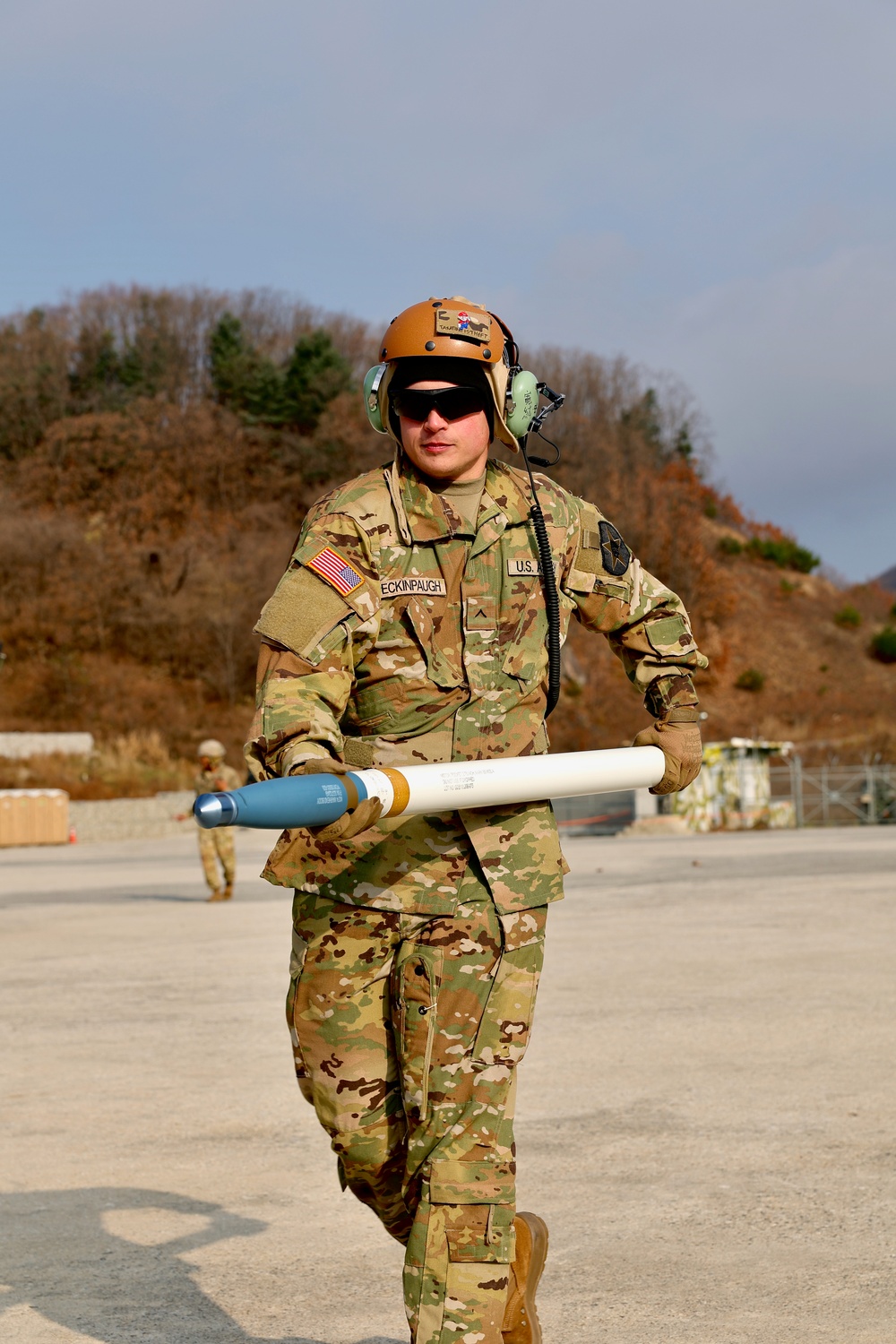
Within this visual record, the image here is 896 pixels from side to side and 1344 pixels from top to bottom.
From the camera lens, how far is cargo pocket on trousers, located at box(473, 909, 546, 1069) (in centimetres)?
355

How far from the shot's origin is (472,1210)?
3.46m

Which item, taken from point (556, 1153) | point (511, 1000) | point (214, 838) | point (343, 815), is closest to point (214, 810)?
point (343, 815)

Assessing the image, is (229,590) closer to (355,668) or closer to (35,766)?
(35,766)

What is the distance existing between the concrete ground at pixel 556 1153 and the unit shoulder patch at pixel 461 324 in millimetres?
2657

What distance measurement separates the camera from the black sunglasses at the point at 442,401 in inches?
149

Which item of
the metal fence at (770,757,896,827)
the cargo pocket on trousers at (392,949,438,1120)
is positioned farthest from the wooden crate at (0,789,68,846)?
the cargo pocket on trousers at (392,949,438,1120)

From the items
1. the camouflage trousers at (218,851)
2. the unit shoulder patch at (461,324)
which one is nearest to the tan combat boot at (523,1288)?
the unit shoulder patch at (461,324)

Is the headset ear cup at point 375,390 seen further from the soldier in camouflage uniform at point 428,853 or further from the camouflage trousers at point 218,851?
the camouflage trousers at point 218,851

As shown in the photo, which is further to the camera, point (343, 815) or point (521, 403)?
point (521, 403)

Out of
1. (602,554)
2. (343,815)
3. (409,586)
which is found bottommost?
(343,815)

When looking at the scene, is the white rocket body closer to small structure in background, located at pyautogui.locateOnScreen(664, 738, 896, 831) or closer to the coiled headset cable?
the coiled headset cable

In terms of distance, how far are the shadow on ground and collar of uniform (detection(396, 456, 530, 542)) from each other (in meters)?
2.21

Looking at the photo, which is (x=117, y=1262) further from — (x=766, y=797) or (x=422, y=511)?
(x=766, y=797)

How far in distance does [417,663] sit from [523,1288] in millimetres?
1480
